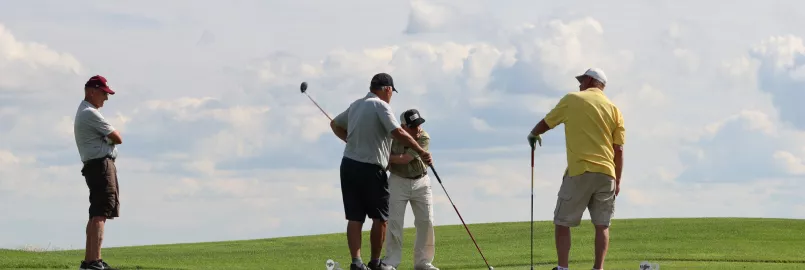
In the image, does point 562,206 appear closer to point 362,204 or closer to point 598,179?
point 598,179

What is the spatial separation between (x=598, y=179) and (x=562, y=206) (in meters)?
0.48

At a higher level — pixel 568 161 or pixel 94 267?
pixel 568 161

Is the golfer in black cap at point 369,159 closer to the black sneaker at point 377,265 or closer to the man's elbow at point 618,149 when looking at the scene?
the black sneaker at point 377,265

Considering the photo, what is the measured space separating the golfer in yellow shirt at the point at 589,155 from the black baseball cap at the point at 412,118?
193cm

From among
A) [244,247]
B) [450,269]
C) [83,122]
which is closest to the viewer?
[83,122]

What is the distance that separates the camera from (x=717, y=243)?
23.9 meters

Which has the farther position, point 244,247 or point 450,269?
point 244,247

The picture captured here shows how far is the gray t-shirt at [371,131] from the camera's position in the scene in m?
12.1

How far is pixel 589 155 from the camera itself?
11484 millimetres

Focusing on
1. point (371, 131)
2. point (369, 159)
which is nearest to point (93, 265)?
point (369, 159)

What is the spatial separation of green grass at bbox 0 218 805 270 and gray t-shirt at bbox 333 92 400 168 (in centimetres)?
496

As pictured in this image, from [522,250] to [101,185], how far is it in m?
12.0

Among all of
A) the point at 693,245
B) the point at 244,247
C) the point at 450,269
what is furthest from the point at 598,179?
the point at 244,247

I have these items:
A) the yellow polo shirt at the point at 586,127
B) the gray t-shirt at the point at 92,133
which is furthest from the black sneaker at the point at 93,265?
the yellow polo shirt at the point at 586,127
